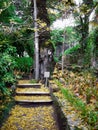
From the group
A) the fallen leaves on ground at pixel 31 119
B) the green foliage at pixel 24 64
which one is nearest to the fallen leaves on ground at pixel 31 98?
the fallen leaves on ground at pixel 31 119

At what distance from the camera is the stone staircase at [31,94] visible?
9.44 m

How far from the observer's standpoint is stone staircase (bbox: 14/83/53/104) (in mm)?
9438

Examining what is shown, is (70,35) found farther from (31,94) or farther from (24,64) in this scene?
(31,94)

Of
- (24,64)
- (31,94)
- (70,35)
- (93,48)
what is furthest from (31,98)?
(70,35)

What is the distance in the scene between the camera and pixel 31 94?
10.4 metres

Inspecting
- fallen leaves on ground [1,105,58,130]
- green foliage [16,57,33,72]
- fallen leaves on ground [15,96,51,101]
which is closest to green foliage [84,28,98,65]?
green foliage [16,57,33,72]

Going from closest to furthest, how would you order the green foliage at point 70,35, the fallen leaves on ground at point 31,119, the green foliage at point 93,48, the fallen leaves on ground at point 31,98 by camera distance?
the fallen leaves on ground at point 31,119 → the fallen leaves on ground at point 31,98 → the green foliage at point 93,48 → the green foliage at point 70,35

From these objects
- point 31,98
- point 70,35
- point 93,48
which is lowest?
point 31,98

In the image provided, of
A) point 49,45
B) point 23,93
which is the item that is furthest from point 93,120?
point 49,45

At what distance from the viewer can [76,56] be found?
64.4 ft

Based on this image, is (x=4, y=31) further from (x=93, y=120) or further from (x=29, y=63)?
(x=29, y=63)

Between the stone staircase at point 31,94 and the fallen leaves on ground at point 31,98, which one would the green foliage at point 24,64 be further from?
the fallen leaves on ground at point 31,98

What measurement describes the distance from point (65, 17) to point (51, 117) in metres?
6.71

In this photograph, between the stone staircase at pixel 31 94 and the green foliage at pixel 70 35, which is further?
the green foliage at pixel 70 35
